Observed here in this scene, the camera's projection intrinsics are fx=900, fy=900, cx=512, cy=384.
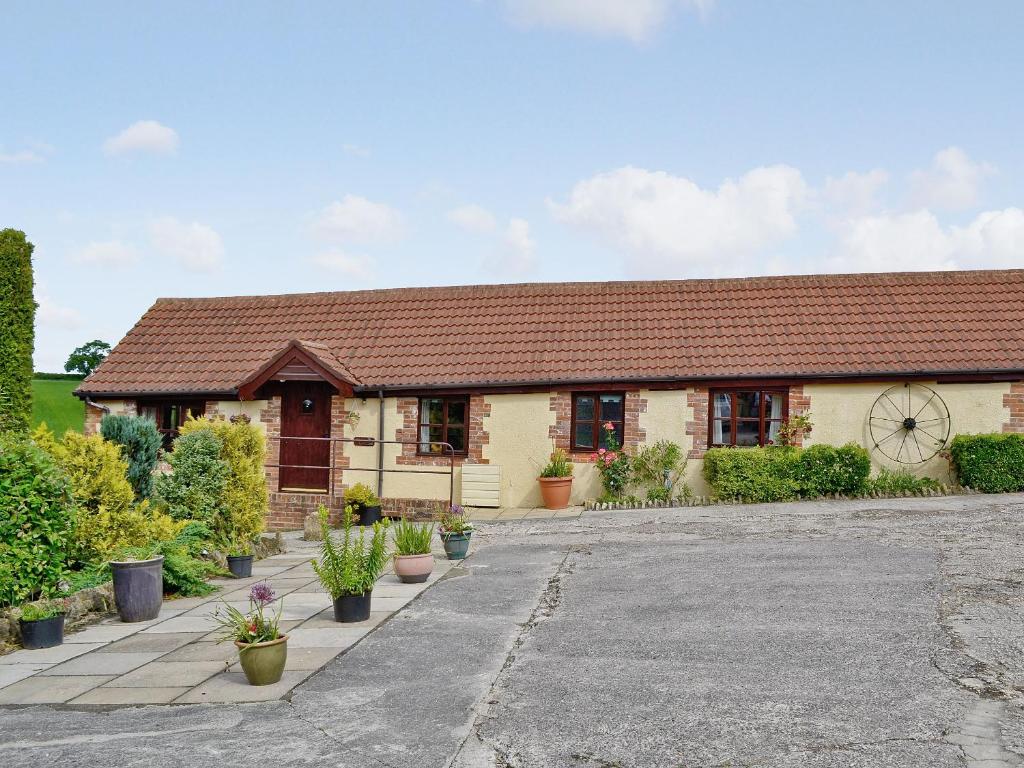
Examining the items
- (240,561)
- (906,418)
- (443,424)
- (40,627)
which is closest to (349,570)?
(40,627)

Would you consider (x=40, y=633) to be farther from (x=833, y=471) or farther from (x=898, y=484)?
(x=898, y=484)

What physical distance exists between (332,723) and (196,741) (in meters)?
0.84

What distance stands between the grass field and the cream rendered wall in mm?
29803

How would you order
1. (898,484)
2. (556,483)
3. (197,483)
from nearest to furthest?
(197,483), (898,484), (556,483)

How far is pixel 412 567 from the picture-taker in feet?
34.9

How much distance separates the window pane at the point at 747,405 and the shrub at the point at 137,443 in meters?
10.9

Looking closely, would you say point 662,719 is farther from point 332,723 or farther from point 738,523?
point 738,523

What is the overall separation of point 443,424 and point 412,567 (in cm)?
857

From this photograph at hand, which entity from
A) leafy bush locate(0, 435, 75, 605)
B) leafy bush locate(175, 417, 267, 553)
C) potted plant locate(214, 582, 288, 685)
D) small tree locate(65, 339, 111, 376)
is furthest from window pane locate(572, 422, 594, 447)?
small tree locate(65, 339, 111, 376)

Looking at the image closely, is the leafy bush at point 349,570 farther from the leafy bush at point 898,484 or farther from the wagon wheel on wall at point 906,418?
the wagon wheel on wall at point 906,418

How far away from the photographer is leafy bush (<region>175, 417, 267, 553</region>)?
12211 millimetres

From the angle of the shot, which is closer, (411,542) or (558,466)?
(411,542)

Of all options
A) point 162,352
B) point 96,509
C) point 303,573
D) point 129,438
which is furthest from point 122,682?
point 162,352

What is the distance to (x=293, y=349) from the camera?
18.9m
